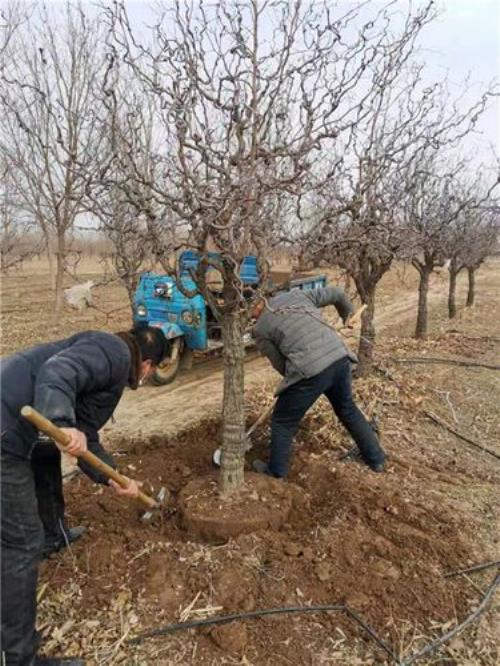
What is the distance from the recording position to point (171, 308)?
7105 mm

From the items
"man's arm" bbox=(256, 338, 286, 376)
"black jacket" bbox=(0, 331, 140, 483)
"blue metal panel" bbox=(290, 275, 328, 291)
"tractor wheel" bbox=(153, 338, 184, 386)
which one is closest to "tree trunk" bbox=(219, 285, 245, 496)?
"man's arm" bbox=(256, 338, 286, 376)

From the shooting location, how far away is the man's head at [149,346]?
8.94 feet

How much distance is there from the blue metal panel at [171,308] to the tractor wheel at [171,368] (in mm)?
166

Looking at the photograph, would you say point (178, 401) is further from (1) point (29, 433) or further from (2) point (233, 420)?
(1) point (29, 433)

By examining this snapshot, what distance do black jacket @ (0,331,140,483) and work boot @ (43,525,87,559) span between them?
0.95m

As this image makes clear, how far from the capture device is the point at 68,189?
793 cm

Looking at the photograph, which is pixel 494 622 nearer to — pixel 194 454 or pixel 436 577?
pixel 436 577

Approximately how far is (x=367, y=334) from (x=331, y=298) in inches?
88.4

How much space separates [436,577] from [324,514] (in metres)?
0.78

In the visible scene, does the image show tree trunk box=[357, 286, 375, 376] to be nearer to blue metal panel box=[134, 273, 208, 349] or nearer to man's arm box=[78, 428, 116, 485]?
blue metal panel box=[134, 273, 208, 349]

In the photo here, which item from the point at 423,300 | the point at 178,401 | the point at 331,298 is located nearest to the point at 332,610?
the point at 331,298

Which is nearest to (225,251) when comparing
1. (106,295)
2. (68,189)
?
(68,189)

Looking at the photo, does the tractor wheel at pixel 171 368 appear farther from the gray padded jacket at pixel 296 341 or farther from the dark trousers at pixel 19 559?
the dark trousers at pixel 19 559

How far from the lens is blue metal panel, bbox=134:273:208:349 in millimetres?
7023
